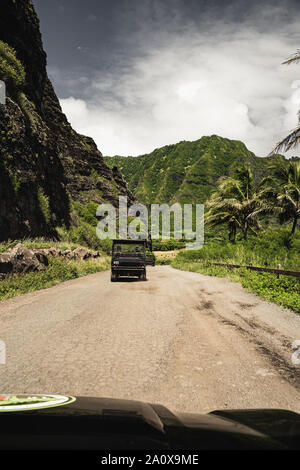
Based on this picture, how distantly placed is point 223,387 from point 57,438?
2.49m

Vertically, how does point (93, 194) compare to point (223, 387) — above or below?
above

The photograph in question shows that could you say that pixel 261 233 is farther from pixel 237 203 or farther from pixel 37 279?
pixel 37 279

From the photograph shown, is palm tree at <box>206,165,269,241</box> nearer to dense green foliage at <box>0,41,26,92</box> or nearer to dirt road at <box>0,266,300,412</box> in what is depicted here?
dirt road at <box>0,266,300,412</box>

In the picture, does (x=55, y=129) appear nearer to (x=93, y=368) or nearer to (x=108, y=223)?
(x=108, y=223)

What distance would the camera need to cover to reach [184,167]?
151375 mm

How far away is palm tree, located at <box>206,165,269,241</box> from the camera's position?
2367 cm

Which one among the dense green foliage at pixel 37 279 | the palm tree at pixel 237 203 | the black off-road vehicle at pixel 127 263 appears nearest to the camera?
the dense green foliage at pixel 37 279

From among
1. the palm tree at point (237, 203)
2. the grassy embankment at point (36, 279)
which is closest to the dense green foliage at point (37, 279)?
the grassy embankment at point (36, 279)

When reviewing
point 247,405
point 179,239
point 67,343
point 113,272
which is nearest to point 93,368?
point 67,343

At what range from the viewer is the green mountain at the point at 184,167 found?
125562 millimetres

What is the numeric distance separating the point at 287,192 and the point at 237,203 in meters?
4.76

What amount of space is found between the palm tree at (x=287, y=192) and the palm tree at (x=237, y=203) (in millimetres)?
2267

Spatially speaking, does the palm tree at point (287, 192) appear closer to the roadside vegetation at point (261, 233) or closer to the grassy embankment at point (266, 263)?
the roadside vegetation at point (261, 233)
